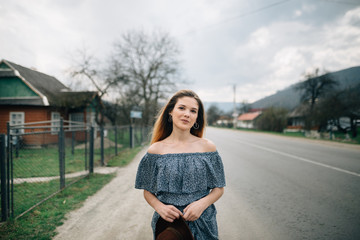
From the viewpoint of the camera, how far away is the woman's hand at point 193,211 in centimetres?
144

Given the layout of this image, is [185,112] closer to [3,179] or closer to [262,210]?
[262,210]

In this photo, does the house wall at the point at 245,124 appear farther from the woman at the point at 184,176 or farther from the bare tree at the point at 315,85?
the woman at the point at 184,176

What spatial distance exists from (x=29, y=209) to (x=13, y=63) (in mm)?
17655

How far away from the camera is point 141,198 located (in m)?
4.43

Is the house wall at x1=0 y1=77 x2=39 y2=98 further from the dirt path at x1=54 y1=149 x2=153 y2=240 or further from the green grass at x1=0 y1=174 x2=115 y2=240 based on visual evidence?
the dirt path at x1=54 y1=149 x2=153 y2=240

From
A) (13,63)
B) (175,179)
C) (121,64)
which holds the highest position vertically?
(121,64)

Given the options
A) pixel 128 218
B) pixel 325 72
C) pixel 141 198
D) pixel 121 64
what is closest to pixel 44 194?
pixel 141 198

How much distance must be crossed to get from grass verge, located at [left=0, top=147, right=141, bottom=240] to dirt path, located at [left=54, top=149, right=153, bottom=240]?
14 centimetres

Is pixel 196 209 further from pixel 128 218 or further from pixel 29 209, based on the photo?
pixel 29 209

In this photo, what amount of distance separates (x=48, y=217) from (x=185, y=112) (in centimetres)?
339

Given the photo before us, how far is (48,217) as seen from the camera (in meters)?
3.42

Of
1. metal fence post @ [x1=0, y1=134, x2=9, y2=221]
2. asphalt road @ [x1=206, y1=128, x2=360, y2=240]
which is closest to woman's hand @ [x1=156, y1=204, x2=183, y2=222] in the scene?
asphalt road @ [x1=206, y1=128, x2=360, y2=240]

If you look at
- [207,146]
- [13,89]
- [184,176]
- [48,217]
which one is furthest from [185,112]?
[13,89]

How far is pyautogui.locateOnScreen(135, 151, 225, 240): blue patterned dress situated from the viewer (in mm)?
1537
